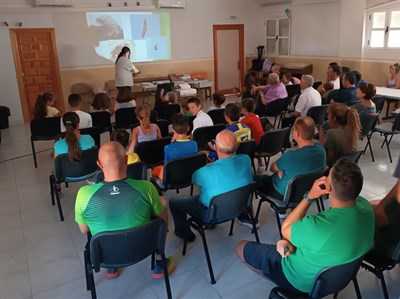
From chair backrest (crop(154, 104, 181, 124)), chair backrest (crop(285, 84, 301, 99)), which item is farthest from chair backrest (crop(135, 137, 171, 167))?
chair backrest (crop(285, 84, 301, 99))

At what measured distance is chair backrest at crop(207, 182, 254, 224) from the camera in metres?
2.48

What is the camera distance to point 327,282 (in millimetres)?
1762

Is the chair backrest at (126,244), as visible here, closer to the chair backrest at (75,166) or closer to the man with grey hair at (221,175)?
the man with grey hair at (221,175)

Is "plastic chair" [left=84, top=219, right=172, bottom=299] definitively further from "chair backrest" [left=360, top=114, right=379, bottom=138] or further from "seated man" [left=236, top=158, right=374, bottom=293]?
"chair backrest" [left=360, top=114, right=379, bottom=138]

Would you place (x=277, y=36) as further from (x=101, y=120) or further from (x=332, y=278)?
(x=332, y=278)

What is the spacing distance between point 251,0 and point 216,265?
1013 cm

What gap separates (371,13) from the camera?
27.3 ft

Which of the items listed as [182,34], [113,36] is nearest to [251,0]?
[182,34]

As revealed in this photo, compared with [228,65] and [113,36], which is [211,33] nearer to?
[228,65]

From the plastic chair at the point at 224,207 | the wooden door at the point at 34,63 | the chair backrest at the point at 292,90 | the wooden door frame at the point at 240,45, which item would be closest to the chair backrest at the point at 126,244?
the plastic chair at the point at 224,207

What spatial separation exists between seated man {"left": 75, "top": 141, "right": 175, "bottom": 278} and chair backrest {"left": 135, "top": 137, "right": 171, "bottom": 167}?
1.55m

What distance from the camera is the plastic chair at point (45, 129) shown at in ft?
16.7

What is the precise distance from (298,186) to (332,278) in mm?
1047

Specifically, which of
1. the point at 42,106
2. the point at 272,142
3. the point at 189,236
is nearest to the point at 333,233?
the point at 189,236
